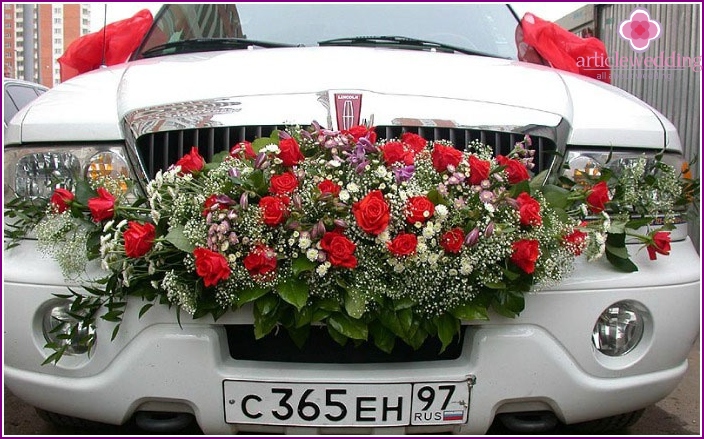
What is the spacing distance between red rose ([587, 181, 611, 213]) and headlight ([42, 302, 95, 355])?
1.46 meters

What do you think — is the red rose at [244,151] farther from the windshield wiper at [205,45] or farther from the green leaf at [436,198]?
the windshield wiper at [205,45]

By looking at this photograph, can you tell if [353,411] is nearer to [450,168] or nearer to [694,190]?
[450,168]

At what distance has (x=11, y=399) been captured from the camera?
9.89 ft

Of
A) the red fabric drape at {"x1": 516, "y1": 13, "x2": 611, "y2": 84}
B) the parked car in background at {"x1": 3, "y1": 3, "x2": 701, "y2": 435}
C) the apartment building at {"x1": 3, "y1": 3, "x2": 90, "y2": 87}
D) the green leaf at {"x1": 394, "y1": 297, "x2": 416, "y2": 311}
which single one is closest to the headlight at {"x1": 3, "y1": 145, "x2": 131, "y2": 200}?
the parked car in background at {"x1": 3, "y1": 3, "x2": 701, "y2": 435}

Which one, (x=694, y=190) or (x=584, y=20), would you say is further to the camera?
(x=584, y=20)

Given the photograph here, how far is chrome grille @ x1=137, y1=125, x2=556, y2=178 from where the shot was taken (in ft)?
6.75

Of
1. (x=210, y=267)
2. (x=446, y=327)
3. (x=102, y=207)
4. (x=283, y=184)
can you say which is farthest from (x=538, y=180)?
(x=102, y=207)

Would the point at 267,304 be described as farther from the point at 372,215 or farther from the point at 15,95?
the point at 15,95

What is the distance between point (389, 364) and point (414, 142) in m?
0.63

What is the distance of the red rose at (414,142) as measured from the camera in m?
1.91

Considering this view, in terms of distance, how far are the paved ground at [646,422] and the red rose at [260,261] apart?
0.92m

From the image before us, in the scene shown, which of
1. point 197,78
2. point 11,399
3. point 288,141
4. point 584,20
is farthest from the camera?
point 584,20

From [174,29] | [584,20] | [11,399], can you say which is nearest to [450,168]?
[174,29]

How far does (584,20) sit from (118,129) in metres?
5.81
